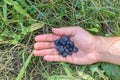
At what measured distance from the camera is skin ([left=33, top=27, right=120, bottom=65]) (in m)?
2.44

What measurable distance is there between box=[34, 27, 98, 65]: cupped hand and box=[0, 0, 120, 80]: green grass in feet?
0.22

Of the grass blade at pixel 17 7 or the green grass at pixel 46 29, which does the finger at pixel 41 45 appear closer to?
the green grass at pixel 46 29

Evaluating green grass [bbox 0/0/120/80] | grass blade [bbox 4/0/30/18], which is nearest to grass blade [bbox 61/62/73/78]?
green grass [bbox 0/0/120/80]

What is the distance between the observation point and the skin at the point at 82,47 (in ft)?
8.00

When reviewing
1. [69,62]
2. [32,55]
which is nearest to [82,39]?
[69,62]

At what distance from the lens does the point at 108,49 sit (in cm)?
244

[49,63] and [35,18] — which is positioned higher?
[35,18]

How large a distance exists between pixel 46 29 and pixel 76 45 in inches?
9.5

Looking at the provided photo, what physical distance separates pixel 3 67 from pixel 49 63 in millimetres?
310

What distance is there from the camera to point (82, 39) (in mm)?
2438

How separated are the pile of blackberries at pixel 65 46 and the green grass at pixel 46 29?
9cm

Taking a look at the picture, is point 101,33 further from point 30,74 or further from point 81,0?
point 30,74

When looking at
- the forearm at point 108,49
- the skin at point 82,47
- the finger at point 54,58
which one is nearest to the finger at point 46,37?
the skin at point 82,47

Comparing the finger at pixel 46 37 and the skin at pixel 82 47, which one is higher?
the finger at pixel 46 37
